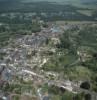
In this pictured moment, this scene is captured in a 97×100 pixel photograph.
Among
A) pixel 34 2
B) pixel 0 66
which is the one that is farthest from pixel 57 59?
pixel 34 2

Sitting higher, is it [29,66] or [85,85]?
[85,85]

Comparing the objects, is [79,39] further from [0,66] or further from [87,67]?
[0,66]

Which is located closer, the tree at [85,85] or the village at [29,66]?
the village at [29,66]

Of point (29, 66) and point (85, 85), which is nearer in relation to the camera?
point (85, 85)

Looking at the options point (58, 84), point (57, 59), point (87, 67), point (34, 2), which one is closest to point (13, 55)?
point (57, 59)

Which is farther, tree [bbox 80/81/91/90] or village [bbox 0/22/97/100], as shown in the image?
tree [bbox 80/81/91/90]

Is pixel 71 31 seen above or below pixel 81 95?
below

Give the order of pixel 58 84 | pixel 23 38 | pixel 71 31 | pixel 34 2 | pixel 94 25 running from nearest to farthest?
1. pixel 58 84
2. pixel 23 38
3. pixel 71 31
4. pixel 94 25
5. pixel 34 2

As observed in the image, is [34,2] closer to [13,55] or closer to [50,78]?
[13,55]

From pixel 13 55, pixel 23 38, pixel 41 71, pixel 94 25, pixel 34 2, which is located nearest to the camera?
pixel 41 71

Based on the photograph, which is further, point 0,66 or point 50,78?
point 0,66
